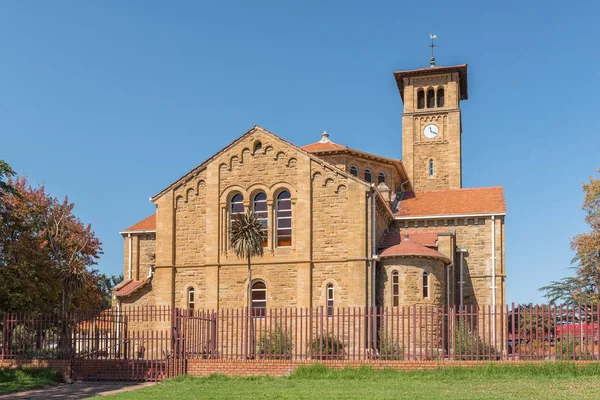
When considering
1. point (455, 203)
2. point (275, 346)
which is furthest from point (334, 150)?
point (275, 346)

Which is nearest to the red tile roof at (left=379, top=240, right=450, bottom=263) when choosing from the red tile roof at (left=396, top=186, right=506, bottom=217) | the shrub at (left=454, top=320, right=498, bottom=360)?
the red tile roof at (left=396, top=186, right=506, bottom=217)

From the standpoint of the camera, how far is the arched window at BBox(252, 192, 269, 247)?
34.8m

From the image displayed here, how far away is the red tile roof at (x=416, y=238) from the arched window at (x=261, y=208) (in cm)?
572

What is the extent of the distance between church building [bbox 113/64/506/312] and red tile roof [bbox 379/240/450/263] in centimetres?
7

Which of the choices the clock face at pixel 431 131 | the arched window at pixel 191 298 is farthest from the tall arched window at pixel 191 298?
the clock face at pixel 431 131

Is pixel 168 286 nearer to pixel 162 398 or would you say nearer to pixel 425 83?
pixel 162 398

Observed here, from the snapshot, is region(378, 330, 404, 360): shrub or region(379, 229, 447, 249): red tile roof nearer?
region(378, 330, 404, 360): shrub

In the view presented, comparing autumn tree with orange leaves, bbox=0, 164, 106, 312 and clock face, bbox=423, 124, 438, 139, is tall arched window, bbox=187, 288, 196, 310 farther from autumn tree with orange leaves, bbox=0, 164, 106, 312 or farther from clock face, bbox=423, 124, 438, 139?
clock face, bbox=423, 124, 438, 139

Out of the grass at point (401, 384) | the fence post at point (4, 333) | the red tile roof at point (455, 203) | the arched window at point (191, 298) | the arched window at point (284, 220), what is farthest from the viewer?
the red tile roof at point (455, 203)

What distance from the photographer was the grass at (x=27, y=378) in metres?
22.6

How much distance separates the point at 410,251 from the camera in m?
32.7

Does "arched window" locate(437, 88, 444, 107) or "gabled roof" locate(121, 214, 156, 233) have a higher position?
→ "arched window" locate(437, 88, 444, 107)

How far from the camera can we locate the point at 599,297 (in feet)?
130

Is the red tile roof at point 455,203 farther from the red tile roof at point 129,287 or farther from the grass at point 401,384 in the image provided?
the grass at point 401,384
